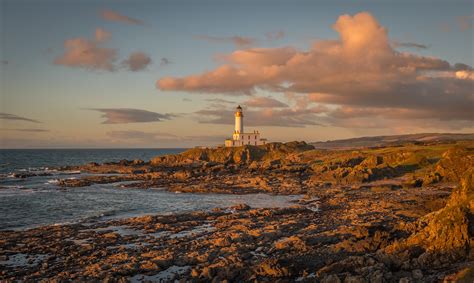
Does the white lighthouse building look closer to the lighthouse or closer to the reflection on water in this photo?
the lighthouse

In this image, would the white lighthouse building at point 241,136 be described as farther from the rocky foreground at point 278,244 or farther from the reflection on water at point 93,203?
the rocky foreground at point 278,244

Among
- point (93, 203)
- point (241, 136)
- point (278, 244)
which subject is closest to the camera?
point (278, 244)

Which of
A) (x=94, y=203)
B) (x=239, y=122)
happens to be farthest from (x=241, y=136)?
(x=94, y=203)

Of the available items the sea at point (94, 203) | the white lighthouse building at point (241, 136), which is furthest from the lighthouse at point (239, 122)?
the sea at point (94, 203)

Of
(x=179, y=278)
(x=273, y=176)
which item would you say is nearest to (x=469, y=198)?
(x=179, y=278)

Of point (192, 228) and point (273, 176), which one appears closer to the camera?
point (192, 228)

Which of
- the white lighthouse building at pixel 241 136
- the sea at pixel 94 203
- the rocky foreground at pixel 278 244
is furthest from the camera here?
the white lighthouse building at pixel 241 136

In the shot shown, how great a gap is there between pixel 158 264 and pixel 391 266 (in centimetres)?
1120

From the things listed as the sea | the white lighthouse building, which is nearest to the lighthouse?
the white lighthouse building

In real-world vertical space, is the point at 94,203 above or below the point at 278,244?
below

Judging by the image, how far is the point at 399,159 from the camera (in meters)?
69.9

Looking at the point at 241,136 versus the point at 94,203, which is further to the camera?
the point at 241,136

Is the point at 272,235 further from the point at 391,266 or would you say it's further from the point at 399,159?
the point at 399,159

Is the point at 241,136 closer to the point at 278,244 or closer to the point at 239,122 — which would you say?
the point at 239,122
